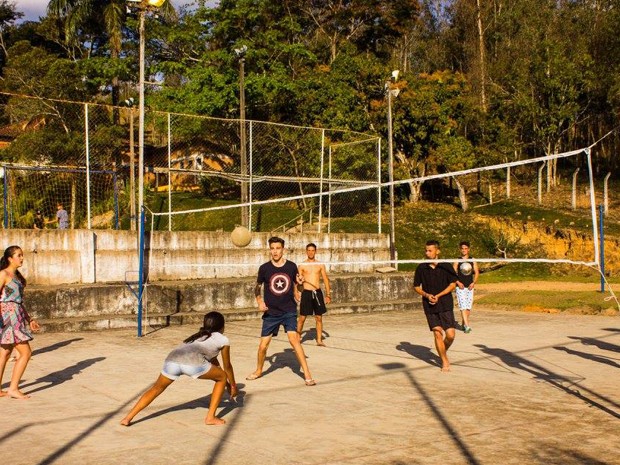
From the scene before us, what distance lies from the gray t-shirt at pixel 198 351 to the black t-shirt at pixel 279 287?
263cm

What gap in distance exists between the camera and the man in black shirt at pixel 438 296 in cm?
1174

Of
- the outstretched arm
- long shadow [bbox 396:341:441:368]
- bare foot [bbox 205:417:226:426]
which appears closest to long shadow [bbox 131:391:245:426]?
the outstretched arm

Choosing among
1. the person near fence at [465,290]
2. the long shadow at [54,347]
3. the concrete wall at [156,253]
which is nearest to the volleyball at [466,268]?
the person near fence at [465,290]

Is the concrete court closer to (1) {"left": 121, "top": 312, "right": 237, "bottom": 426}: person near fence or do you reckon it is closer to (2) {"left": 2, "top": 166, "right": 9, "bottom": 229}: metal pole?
(1) {"left": 121, "top": 312, "right": 237, "bottom": 426}: person near fence

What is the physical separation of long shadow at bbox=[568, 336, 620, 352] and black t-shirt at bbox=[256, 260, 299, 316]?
6276 millimetres

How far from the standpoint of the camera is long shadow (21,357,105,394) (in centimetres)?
1059

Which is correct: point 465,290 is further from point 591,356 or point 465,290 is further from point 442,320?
point 442,320

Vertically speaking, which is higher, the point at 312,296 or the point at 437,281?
the point at 437,281

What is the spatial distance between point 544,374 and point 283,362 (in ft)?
13.0

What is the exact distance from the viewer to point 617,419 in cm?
839

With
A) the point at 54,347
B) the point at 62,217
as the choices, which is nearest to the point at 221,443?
the point at 54,347

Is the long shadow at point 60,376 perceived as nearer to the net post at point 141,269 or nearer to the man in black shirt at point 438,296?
the net post at point 141,269

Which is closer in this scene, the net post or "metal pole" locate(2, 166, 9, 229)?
the net post

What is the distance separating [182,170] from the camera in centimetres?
2202
